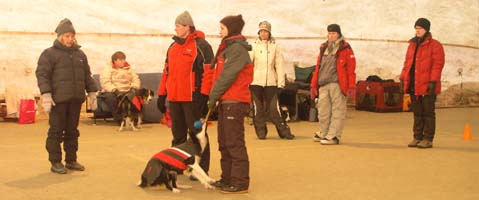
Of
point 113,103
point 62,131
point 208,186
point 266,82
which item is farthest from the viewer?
point 113,103

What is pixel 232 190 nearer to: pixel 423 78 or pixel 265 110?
pixel 423 78

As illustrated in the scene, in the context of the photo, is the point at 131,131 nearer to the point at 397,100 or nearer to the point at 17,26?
the point at 17,26

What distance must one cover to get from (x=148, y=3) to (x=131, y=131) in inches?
118

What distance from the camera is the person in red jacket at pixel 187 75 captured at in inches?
248

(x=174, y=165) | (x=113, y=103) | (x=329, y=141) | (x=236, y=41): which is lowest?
(x=329, y=141)

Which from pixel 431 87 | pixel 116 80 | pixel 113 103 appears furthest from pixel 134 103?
pixel 431 87

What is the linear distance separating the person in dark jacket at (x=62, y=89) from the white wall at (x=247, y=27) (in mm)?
5218

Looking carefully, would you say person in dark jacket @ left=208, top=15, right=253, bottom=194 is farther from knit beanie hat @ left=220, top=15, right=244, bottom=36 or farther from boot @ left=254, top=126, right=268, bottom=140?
boot @ left=254, top=126, right=268, bottom=140

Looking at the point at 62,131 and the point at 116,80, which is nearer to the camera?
the point at 62,131

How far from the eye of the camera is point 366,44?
→ 1487 cm

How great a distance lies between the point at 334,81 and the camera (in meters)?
8.98

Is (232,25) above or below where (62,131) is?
above

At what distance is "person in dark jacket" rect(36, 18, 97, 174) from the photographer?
6.63 metres

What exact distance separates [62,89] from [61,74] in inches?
5.2
